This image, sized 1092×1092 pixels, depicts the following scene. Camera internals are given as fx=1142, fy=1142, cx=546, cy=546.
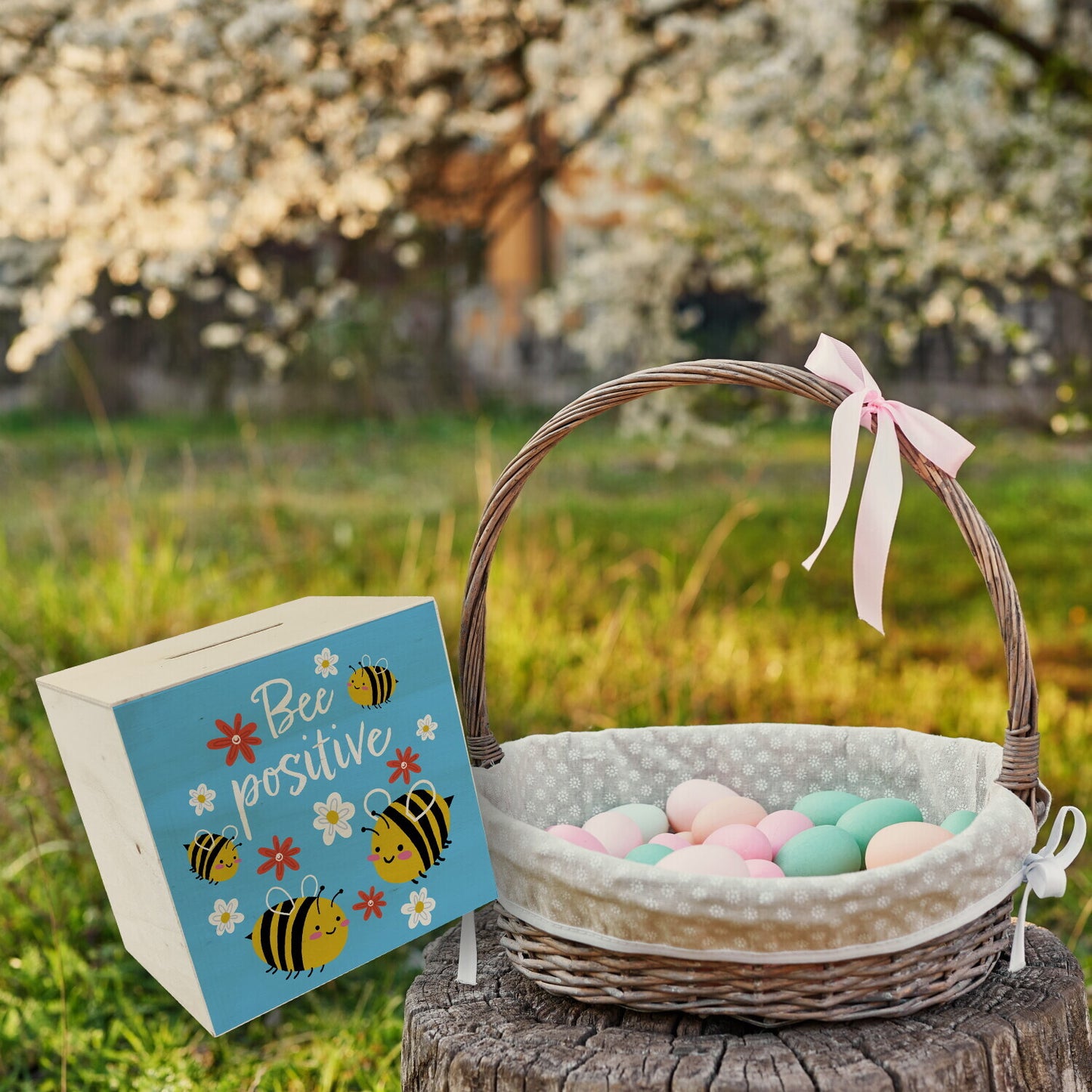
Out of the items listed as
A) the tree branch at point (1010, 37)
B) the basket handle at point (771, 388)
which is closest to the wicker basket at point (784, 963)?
the basket handle at point (771, 388)

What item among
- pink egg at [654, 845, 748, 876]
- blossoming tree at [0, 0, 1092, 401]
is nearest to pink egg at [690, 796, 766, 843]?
pink egg at [654, 845, 748, 876]

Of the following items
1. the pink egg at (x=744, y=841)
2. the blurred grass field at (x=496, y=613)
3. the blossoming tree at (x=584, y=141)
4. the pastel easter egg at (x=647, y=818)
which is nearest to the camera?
the pink egg at (x=744, y=841)

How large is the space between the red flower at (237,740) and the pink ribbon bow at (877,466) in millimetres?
573

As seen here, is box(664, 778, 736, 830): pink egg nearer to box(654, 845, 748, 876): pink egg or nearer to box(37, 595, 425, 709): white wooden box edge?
box(654, 845, 748, 876): pink egg

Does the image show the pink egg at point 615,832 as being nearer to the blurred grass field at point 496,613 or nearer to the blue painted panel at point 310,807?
the blue painted panel at point 310,807

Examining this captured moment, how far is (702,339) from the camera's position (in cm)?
984

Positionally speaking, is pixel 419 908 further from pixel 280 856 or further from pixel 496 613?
pixel 496 613

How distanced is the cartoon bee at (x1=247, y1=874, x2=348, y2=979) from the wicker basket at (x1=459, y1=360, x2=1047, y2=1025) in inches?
8.0

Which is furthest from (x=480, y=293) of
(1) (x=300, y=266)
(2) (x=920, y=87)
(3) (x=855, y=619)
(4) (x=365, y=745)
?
(4) (x=365, y=745)

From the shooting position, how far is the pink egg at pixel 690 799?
147 centimetres

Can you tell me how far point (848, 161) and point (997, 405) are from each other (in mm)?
4784

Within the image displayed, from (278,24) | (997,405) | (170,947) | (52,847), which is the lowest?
(997,405)

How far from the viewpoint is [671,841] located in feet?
4.61

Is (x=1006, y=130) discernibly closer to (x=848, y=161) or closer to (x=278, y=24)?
(x=848, y=161)
